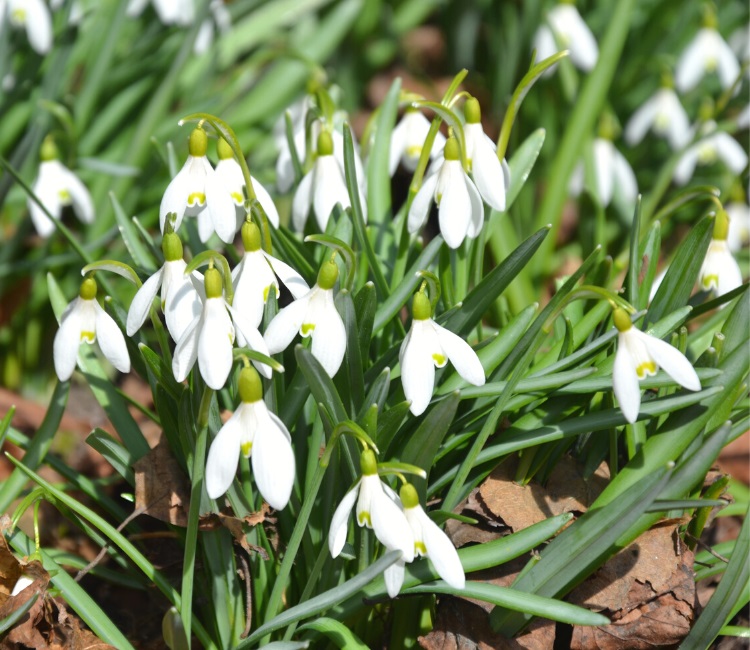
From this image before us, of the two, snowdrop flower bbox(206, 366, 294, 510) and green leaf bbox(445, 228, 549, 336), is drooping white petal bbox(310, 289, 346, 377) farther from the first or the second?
green leaf bbox(445, 228, 549, 336)

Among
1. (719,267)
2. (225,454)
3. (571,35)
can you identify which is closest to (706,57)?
(571,35)

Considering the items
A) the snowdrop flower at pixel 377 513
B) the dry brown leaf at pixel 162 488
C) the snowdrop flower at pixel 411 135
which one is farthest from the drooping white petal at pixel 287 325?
the snowdrop flower at pixel 411 135

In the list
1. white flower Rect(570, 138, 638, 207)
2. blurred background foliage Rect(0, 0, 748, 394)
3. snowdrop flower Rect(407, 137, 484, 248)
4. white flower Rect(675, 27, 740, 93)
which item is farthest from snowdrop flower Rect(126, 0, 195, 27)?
white flower Rect(675, 27, 740, 93)

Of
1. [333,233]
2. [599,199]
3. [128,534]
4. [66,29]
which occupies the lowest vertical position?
[128,534]

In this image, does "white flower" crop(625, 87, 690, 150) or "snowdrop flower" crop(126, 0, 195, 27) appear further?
"white flower" crop(625, 87, 690, 150)

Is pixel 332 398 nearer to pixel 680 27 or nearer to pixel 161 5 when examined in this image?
pixel 161 5

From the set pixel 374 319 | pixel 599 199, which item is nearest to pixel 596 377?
pixel 374 319

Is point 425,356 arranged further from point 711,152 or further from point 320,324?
point 711,152

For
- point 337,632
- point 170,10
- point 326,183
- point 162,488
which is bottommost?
point 337,632
